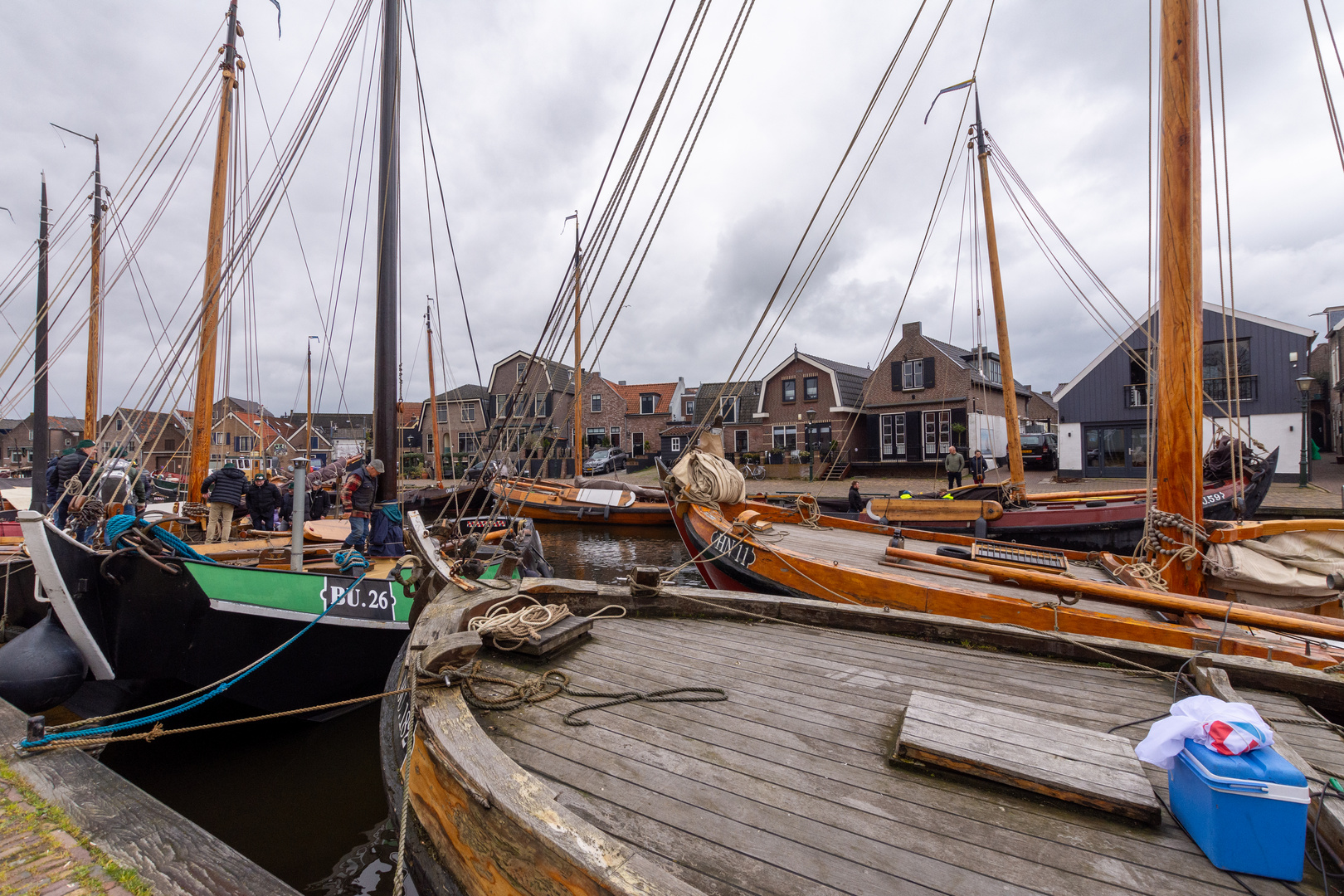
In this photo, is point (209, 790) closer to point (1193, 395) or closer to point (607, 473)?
point (1193, 395)

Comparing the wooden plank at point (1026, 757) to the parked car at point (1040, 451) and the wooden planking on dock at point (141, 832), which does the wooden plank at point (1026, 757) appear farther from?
the parked car at point (1040, 451)

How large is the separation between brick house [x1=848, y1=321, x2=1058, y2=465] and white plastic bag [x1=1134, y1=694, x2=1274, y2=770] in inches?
1079

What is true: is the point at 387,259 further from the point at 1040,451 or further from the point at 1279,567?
the point at 1040,451

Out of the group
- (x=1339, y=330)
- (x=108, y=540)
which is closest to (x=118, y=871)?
(x=108, y=540)

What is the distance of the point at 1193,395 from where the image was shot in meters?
5.02

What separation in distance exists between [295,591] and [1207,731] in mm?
6371

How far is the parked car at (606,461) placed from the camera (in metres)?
34.5

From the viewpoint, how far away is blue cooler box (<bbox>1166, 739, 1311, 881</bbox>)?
4.93 ft

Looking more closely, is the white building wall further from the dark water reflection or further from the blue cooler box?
the blue cooler box

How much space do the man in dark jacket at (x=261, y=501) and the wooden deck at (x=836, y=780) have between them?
827 cm

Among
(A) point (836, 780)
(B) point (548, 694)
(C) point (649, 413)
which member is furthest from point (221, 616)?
(C) point (649, 413)

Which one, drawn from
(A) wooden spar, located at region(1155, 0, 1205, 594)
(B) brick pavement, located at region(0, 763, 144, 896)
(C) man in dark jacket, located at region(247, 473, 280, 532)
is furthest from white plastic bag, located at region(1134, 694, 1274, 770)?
(C) man in dark jacket, located at region(247, 473, 280, 532)

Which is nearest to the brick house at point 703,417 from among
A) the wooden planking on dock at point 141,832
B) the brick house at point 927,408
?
the brick house at point 927,408

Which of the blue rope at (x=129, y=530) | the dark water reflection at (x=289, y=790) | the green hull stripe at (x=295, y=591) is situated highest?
the blue rope at (x=129, y=530)
